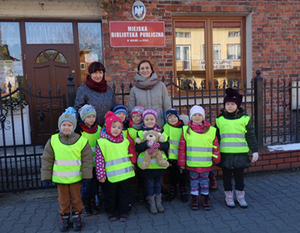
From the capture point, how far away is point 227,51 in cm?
639

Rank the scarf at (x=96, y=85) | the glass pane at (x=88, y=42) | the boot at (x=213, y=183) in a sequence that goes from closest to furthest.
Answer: the scarf at (x=96, y=85), the boot at (x=213, y=183), the glass pane at (x=88, y=42)

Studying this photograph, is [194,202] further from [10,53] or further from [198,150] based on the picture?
[10,53]

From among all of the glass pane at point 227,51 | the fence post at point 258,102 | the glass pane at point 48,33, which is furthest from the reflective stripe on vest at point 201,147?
the glass pane at point 48,33

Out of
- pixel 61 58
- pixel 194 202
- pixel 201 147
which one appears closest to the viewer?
pixel 201 147

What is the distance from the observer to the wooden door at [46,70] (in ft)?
18.3

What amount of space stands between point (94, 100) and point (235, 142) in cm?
190

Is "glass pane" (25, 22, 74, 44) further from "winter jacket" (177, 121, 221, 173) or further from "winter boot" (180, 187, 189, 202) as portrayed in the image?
"winter boot" (180, 187, 189, 202)

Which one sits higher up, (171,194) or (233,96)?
(233,96)

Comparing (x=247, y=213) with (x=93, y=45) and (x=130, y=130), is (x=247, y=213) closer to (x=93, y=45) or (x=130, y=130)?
(x=130, y=130)

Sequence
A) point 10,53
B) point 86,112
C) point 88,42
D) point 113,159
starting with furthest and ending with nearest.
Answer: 1. point 88,42
2. point 10,53
3. point 86,112
4. point 113,159

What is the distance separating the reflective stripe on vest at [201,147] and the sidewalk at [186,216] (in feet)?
2.04

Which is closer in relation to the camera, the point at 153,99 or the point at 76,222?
the point at 76,222

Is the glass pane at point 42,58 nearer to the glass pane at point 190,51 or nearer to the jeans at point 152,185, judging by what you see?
the glass pane at point 190,51

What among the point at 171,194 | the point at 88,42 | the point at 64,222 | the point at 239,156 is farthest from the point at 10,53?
the point at 239,156
